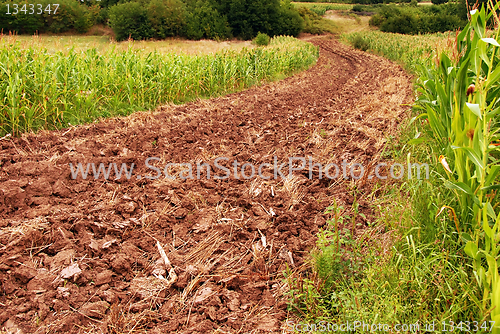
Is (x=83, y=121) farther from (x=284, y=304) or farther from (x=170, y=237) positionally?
(x=284, y=304)

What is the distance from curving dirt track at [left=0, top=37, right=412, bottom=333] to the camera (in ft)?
6.60

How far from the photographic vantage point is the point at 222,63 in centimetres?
898

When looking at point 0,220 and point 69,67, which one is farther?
point 69,67

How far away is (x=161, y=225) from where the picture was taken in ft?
9.53

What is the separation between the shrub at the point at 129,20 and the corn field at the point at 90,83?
81.7 ft

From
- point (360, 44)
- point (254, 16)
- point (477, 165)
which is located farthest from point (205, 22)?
point (477, 165)

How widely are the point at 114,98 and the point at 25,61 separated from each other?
5.27 feet

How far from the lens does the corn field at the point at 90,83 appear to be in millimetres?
4949

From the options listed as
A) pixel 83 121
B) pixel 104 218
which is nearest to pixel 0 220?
pixel 104 218

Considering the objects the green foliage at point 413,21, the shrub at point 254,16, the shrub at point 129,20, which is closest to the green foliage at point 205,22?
the shrub at point 254,16

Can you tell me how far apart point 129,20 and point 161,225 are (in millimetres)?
32235

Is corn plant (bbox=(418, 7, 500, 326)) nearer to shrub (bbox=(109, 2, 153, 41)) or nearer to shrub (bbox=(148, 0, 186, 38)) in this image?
shrub (bbox=(109, 2, 153, 41))

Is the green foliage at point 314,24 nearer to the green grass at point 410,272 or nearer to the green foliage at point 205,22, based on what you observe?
the green foliage at point 205,22

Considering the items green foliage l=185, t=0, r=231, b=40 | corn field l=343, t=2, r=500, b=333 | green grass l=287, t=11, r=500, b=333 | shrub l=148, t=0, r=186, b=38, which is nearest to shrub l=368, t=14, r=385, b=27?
green foliage l=185, t=0, r=231, b=40
